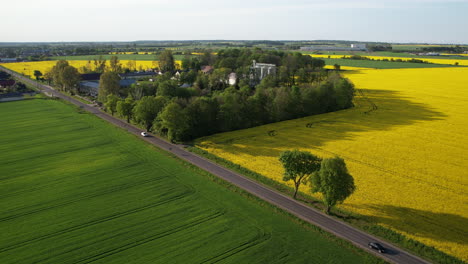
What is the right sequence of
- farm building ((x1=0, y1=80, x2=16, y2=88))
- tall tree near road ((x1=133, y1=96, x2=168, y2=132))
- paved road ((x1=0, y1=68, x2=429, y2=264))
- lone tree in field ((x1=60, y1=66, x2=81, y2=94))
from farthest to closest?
1. farm building ((x1=0, y1=80, x2=16, y2=88))
2. lone tree in field ((x1=60, y1=66, x2=81, y2=94))
3. tall tree near road ((x1=133, y1=96, x2=168, y2=132))
4. paved road ((x1=0, y1=68, x2=429, y2=264))

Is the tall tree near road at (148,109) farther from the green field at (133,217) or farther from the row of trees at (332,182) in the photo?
the row of trees at (332,182)

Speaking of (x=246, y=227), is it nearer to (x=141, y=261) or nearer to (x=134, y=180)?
(x=141, y=261)

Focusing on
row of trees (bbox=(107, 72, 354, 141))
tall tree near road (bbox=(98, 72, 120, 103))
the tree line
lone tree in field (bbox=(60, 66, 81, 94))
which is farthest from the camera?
lone tree in field (bbox=(60, 66, 81, 94))

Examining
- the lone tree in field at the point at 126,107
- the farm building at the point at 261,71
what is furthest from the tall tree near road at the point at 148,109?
the farm building at the point at 261,71

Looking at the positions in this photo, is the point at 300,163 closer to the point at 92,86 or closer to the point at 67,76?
the point at 92,86

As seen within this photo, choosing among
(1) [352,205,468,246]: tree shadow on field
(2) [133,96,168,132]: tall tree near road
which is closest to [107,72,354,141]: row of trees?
(2) [133,96,168,132]: tall tree near road

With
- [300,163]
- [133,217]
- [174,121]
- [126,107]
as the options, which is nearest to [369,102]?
[174,121]

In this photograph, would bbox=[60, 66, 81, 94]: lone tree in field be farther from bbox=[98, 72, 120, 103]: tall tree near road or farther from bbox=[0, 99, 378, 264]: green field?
bbox=[0, 99, 378, 264]: green field

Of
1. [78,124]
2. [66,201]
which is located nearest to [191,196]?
[66,201]
